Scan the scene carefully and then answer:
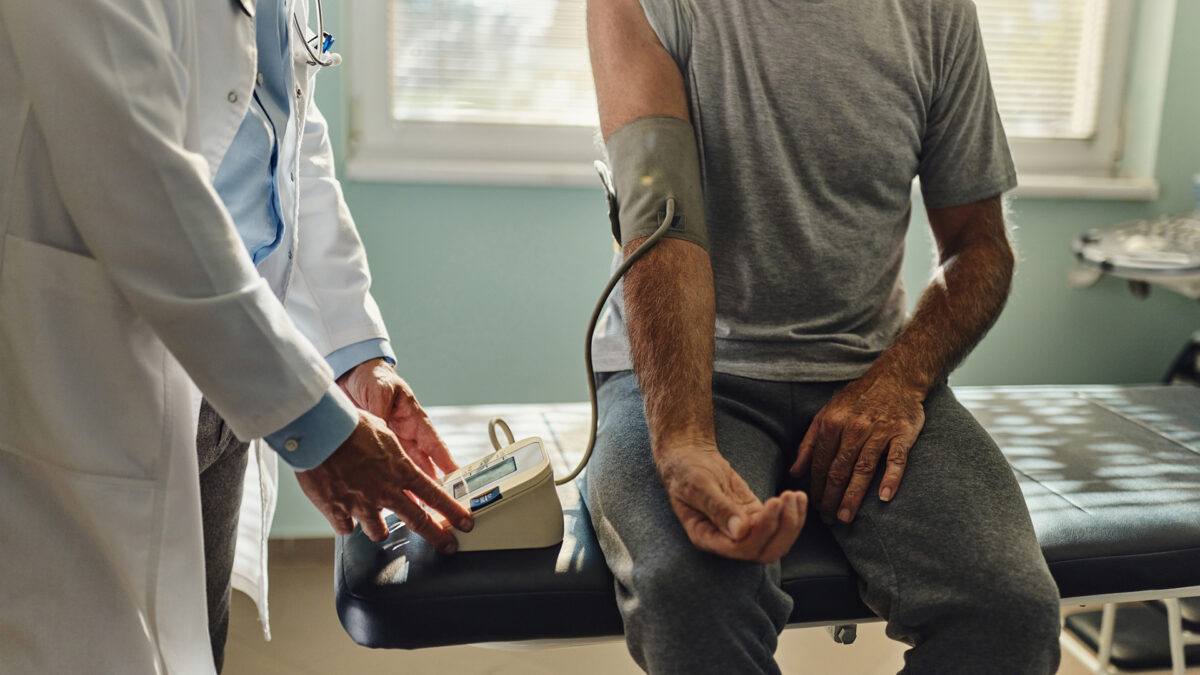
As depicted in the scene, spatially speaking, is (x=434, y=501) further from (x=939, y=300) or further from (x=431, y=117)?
(x=431, y=117)

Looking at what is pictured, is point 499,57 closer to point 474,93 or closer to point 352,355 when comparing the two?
point 474,93

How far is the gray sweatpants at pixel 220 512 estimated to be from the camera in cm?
113

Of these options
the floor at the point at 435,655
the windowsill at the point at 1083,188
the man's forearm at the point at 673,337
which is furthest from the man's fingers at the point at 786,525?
the windowsill at the point at 1083,188

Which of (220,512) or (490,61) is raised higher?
(490,61)

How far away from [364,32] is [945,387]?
56.5 inches

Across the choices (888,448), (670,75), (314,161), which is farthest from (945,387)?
(314,161)

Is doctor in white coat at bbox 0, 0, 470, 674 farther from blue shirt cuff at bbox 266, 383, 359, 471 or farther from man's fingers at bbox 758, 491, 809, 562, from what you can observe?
man's fingers at bbox 758, 491, 809, 562

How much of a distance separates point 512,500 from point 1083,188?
1.88 meters

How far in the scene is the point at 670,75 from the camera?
1.24 m

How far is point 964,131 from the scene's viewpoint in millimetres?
1348

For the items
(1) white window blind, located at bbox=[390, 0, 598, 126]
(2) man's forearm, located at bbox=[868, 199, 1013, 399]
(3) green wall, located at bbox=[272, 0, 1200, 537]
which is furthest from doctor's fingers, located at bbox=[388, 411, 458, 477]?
(1) white window blind, located at bbox=[390, 0, 598, 126]

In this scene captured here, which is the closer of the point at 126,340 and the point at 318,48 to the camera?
the point at 126,340

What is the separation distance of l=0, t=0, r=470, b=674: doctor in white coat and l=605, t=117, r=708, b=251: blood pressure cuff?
1.43 feet

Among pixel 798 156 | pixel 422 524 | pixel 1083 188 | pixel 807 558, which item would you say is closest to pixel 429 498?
pixel 422 524
